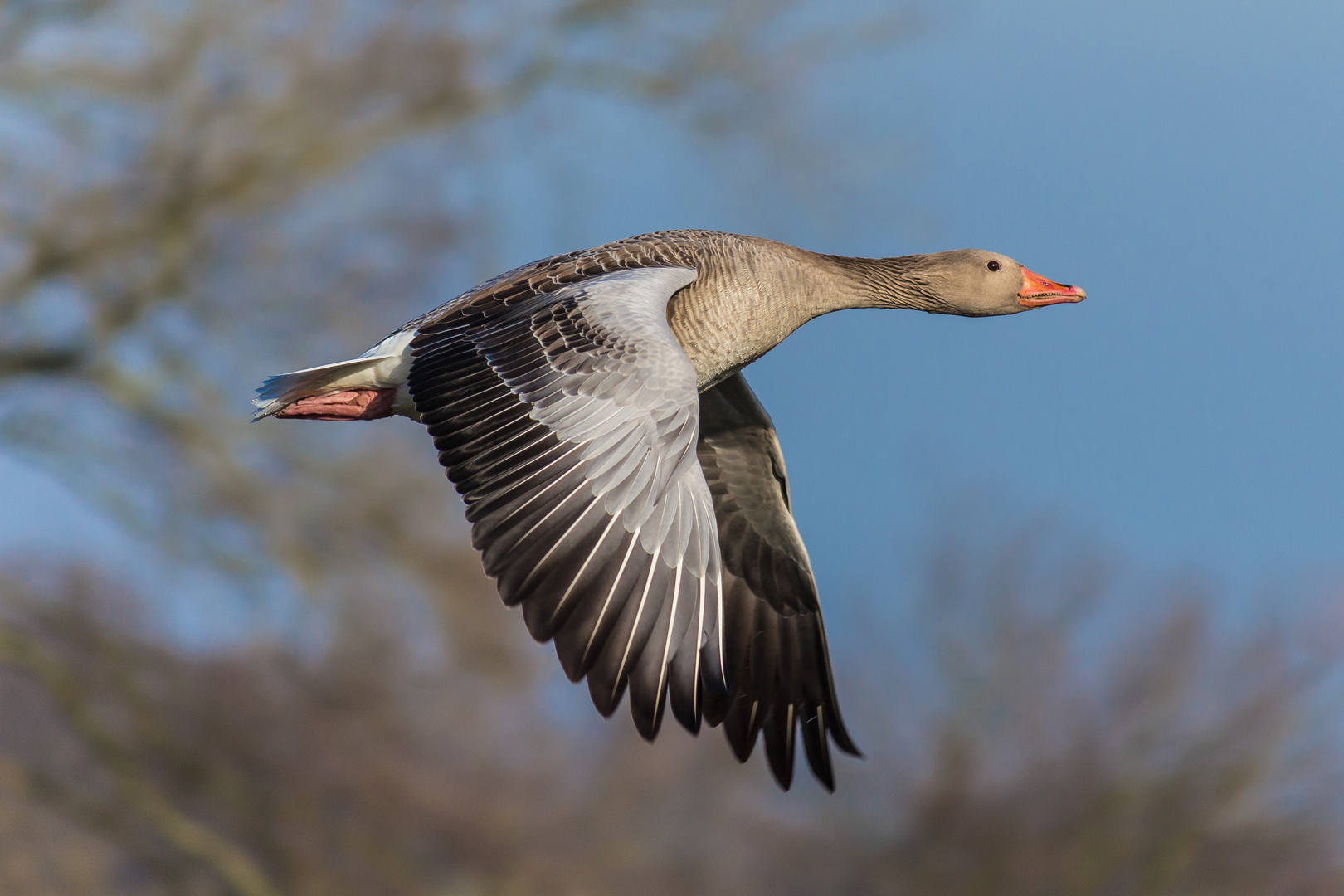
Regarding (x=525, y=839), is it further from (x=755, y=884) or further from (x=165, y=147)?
(x=165, y=147)

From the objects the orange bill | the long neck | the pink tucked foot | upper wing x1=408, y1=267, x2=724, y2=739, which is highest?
the orange bill

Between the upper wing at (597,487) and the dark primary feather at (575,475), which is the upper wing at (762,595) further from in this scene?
the upper wing at (597,487)

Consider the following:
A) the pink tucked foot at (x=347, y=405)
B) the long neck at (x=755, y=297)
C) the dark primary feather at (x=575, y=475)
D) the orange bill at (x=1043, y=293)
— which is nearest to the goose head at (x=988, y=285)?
the orange bill at (x=1043, y=293)

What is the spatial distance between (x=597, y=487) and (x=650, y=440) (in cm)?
24

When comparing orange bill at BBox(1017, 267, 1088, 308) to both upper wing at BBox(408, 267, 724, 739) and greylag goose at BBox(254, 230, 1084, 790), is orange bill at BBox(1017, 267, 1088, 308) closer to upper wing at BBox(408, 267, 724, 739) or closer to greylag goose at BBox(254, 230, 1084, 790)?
greylag goose at BBox(254, 230, 1084, 790)

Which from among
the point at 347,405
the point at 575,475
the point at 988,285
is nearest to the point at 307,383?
the point at 347,405


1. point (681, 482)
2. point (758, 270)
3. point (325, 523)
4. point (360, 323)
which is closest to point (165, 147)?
point (360, 323)

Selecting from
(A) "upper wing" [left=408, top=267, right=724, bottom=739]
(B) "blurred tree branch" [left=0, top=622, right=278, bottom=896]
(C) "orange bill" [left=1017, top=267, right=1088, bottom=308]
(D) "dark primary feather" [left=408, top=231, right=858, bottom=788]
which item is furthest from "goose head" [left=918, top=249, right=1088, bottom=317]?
(B) "blurred tree branch" [left=0, top=622, right=278, bottom=896]

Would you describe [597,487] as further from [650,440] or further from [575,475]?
[650,440]

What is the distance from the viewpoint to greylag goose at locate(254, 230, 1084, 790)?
3.71 metres

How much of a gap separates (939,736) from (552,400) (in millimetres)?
14504

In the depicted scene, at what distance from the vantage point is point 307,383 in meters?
5.19

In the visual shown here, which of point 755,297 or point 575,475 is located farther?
point 755,297

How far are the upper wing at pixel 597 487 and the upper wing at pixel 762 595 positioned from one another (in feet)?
4.82
